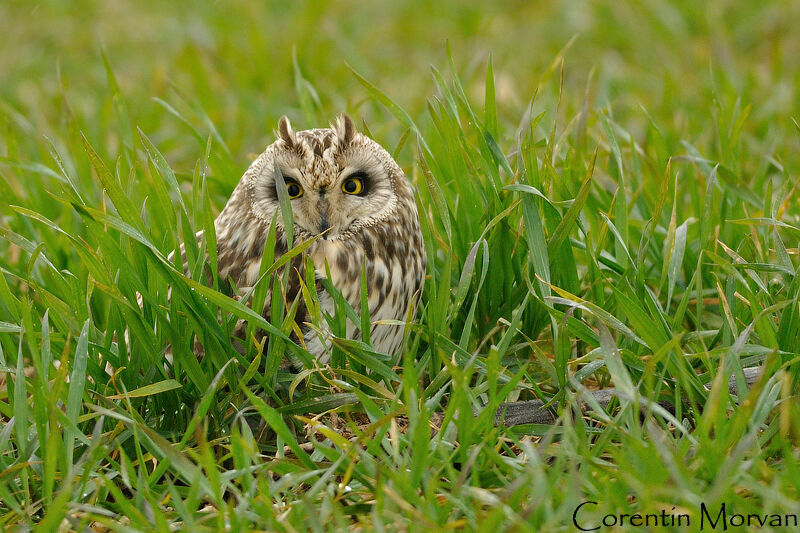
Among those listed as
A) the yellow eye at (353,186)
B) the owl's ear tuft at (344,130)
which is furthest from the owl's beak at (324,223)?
the owl's ear tuft at (344,130)

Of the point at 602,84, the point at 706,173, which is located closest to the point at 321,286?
the point at 706,173

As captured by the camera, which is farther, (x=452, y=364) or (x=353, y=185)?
(x=353, y=185)

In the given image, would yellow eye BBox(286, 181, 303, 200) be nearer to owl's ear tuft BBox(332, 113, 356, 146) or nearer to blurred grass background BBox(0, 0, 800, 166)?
owl's ear tuft BBox(332, 113, 356, 146)

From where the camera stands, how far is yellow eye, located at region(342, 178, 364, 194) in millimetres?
2869

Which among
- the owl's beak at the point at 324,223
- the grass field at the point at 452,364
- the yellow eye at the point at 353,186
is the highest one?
the yellow eye at the point at 353,186

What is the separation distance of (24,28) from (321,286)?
5441mm

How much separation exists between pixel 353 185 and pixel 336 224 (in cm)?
14

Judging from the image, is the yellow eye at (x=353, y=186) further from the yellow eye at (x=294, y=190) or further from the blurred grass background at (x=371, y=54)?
the blurred grass background at (x=371, y=54)

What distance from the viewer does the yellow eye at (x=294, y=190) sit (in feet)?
9.26

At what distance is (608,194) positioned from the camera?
3570 mm

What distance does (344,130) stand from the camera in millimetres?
2867

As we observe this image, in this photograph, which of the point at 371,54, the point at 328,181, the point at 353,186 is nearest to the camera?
the point at 328,181

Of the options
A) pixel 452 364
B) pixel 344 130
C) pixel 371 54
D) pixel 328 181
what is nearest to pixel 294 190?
pixel 328 181

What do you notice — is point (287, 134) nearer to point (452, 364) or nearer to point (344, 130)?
point (344, 130)
